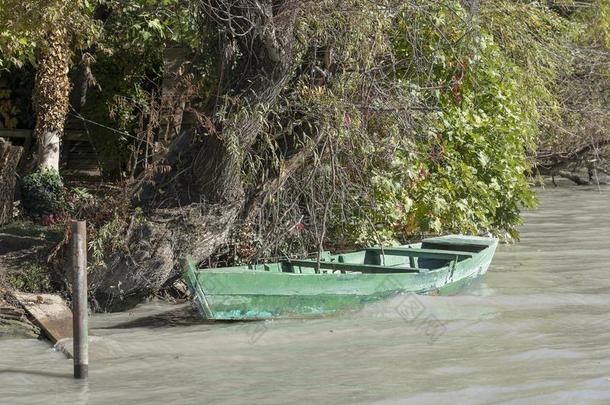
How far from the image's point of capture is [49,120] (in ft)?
54.2

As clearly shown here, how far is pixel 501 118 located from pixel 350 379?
7.82m

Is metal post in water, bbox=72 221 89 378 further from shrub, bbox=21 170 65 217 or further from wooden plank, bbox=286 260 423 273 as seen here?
shrub, bbox=21 170 65 217

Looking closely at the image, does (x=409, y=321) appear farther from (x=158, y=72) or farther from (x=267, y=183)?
(x=158, y=72)

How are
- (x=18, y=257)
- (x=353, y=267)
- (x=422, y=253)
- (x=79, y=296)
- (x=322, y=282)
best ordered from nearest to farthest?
1. (x=79, y=296)
2. (x=322, y=282)
3. (x=353, y=267)
4. (x=18, y=257)
5. (x=422, y=253)

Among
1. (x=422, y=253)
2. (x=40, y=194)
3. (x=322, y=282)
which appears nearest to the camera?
(x=322, y=282)

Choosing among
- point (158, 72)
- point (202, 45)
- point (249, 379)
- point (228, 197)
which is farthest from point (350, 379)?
point (158, 72)

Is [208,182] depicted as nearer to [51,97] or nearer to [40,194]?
[40,194]

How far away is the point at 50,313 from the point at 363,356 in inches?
128

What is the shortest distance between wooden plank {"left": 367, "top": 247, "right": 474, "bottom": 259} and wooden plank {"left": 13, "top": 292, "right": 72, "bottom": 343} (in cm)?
390

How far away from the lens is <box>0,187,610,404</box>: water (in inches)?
335

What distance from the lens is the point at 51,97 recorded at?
1638 centimetres

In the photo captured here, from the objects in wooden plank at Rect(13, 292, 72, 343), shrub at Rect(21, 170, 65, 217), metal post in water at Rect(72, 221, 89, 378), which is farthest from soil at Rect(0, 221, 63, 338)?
metal post in water at Rect(72, 221, 89, 378)

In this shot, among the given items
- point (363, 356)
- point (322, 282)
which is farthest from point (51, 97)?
point (363, 356)

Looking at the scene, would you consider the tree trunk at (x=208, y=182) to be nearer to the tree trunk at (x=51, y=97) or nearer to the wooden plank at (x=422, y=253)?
the wooden plank at (x=422, y=253)
